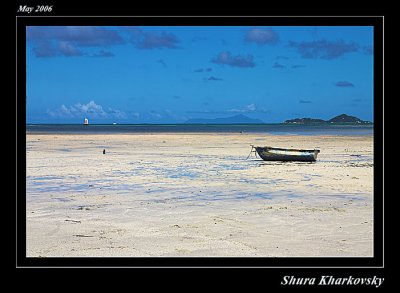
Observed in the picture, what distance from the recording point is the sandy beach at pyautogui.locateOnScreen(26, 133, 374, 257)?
8266 millimetres

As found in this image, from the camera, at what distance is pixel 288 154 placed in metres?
23.4

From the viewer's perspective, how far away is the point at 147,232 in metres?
9.32

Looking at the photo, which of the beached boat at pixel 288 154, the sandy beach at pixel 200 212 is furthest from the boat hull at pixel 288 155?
the sandy beach at pixel 200 212

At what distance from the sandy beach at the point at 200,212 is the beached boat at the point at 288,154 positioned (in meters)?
3.11

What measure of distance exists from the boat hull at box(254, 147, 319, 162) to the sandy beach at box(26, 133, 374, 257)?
10.2 feet

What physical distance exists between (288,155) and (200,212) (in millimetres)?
12905

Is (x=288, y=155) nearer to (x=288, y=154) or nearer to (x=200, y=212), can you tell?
(x=288, y=154)

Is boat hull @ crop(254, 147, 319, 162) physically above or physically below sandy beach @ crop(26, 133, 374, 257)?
above

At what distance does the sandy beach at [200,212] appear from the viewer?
8266 mm

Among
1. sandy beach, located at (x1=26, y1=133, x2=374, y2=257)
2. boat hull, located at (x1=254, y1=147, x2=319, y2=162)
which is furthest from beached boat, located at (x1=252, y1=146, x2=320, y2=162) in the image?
sandy beach, located at (x1=26, y1=133, x2=374, y2=257)

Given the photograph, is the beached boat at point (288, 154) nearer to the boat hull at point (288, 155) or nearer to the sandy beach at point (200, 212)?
the boat hull at point (288, 155)

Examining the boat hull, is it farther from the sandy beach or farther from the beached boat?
the sandy beach
